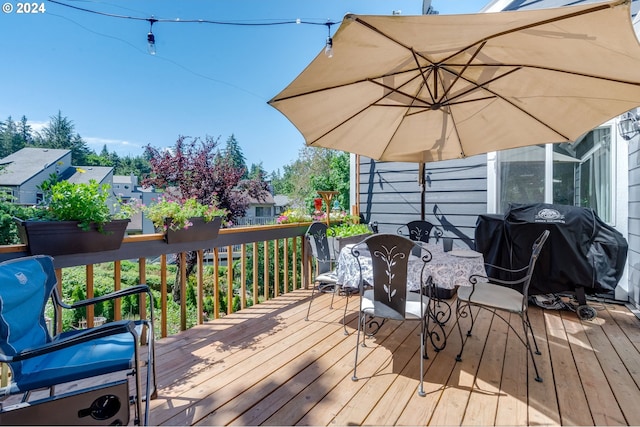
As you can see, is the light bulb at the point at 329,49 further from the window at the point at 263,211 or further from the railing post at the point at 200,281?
the window at the point at 263,211

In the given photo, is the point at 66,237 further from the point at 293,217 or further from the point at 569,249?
the point at 569,249

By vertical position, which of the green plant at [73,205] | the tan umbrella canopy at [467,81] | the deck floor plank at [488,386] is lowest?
the deck floor plank at [488,386]

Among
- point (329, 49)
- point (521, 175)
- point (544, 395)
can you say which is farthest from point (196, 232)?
point (521, 175)

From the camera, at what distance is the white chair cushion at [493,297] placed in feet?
7.29

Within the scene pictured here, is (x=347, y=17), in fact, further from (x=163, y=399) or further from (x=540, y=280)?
(x=540, y=280)

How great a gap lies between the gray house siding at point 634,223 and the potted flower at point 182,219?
452 cm

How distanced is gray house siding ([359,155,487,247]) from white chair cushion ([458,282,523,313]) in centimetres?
219

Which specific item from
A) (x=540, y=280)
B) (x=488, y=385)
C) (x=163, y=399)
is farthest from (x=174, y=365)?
(x=540, y=280)

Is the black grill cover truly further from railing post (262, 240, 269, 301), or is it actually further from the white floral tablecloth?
railing post (262, 240, 269, 301)

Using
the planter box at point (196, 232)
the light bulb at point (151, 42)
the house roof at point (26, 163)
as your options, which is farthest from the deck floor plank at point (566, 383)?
the house roof at point (26, 163)

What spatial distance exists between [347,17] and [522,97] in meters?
A: 1.84

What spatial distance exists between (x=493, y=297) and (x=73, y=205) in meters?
3.02

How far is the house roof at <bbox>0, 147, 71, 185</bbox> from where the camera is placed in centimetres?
469

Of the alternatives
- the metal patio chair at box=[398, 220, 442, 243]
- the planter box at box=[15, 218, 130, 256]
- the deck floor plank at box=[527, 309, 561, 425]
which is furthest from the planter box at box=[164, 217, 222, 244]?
the deck floor plank at box=[527, 309, 561, 425]
